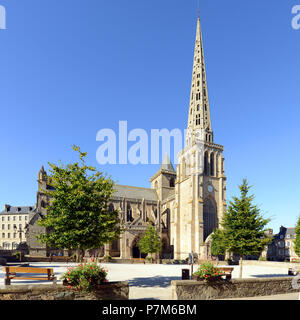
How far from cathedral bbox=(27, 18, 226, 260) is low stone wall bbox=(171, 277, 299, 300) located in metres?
33.3

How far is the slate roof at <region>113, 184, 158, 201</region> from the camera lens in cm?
6393

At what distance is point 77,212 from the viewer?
12547 millimetres

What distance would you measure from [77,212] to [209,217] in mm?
41971

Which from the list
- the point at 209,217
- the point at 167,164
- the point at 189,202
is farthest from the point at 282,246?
the point at 167,164

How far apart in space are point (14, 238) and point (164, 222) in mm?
49591

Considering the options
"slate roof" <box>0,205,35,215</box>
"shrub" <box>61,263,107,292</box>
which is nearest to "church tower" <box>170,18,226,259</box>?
"shrub" <box>61,263,107,292</box>

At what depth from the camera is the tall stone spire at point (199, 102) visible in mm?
57178

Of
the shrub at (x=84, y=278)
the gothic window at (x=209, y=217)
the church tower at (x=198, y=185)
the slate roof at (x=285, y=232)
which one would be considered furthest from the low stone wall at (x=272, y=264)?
the slate roof at (x=285, y=232)

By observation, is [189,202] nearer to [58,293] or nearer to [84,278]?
[84,278]

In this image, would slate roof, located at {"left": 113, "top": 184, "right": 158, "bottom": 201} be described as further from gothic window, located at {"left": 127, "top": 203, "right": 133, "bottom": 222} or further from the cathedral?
gothic window, located at {"left": 127, "top": 203, "right": 133, "bottom": 222}
